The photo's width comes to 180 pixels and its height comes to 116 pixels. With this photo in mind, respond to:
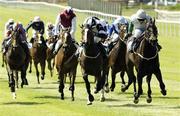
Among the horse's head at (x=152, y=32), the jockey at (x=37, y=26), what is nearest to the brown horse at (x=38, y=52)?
the jockey at (x=37, y=26)

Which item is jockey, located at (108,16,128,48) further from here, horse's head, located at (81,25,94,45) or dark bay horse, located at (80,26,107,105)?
horse's head, located at (81,25,94,45)

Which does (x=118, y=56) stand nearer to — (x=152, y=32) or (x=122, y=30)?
(x=122, y=30)

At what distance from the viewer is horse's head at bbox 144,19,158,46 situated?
17031mm

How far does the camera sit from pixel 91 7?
201 feet

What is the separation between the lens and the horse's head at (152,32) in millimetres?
17031

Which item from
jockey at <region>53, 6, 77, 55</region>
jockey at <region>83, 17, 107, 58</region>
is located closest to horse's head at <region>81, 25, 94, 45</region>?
jockey at <region>83, 17, 107, 58</region>

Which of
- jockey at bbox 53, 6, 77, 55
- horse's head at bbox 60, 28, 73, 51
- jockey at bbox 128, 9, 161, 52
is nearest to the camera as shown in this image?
jockey at bbox 128, 9, 161, 52

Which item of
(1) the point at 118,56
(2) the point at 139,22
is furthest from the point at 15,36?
(2) the point at 139,22

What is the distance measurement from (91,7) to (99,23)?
42.9 m

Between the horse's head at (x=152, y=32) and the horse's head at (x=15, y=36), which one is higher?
the horse's head at (x=152, y=32)

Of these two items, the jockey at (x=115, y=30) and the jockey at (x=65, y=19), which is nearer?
the jockey at (x=65, y=19)

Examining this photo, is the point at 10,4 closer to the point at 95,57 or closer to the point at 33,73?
the point at 33,73

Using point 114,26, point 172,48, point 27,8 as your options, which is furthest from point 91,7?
point 114,26

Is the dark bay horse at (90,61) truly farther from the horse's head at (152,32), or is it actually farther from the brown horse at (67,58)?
the horse's head at (152,32)
